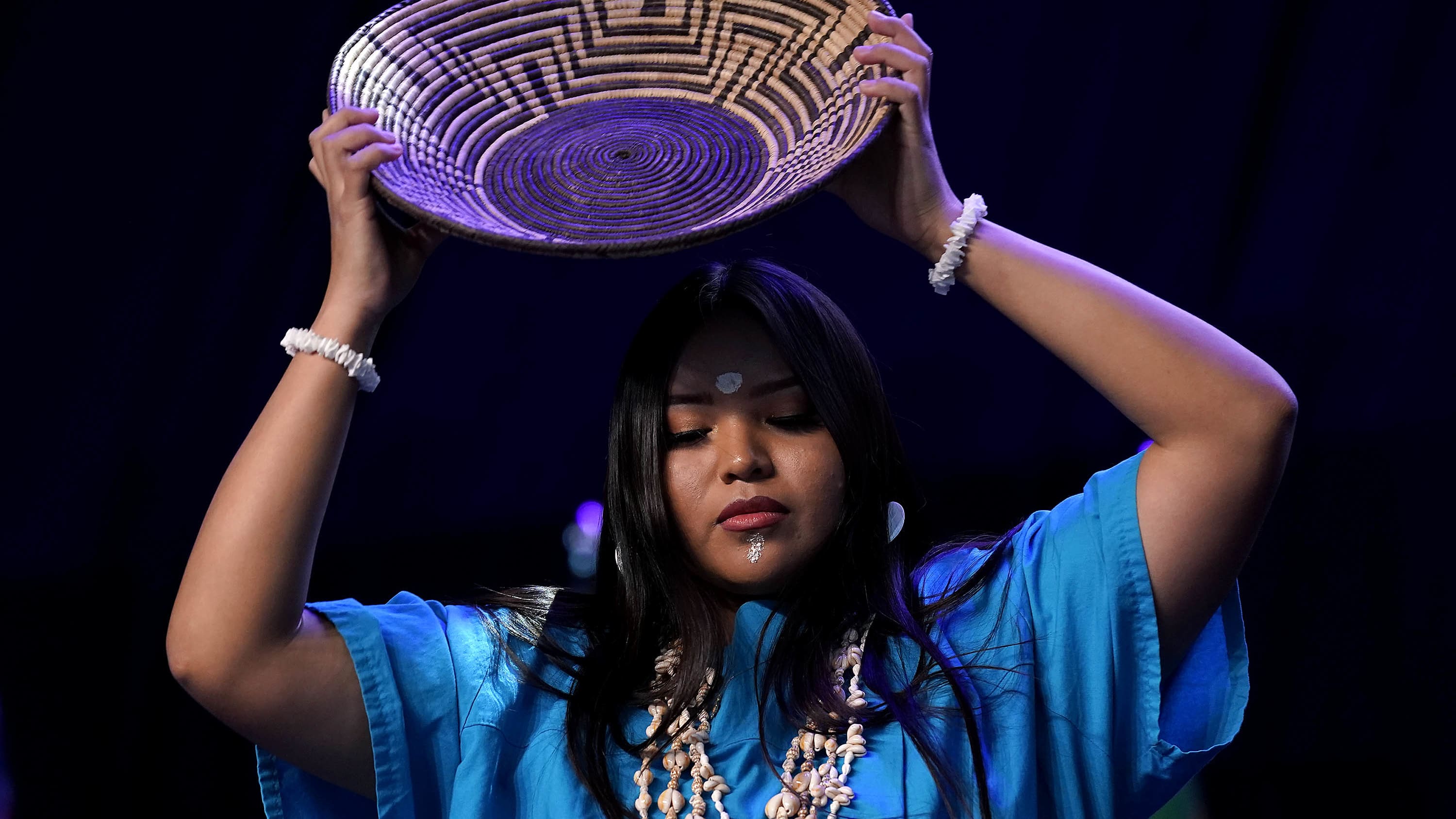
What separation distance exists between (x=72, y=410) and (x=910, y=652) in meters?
1.47

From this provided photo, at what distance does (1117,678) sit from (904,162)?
1.82ft

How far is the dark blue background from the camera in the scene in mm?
2148

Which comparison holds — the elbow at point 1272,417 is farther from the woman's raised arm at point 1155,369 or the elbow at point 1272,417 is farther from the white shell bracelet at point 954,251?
the white shell bracelet at point 954,251

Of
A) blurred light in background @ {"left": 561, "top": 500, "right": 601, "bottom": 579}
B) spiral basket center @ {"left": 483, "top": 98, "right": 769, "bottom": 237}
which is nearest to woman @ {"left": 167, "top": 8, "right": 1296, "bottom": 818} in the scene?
spiral basket center @ {"left": 483, "top": 98, "right": 769, "bottom": 237}

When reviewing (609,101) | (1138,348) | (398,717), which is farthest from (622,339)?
(1138,348)

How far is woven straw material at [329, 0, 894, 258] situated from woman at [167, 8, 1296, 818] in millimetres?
76

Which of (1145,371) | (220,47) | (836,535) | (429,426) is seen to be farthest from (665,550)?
(220,47)

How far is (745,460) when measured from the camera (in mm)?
1419

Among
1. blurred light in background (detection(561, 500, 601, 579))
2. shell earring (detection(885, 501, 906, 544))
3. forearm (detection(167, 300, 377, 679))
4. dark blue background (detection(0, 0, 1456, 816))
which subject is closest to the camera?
forearm (detection(167, 300, 377, 679))

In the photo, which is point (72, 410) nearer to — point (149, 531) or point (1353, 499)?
point (149, 531)

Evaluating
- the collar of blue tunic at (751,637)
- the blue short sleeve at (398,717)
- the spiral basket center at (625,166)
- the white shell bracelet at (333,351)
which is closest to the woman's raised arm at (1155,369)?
the spiral basket center at (625,166)

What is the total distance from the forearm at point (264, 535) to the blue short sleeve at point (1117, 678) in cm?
73

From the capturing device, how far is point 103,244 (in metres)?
2.22

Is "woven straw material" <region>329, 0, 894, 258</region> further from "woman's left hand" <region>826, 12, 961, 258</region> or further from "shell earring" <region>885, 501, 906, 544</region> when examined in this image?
"shell earring" <region>885, 501, 906, 544</region>
